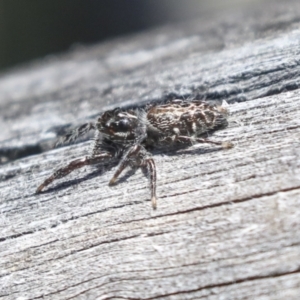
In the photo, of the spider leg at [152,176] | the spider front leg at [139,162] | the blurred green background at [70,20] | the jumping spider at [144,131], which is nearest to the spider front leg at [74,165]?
the jumping spider at [144,131]

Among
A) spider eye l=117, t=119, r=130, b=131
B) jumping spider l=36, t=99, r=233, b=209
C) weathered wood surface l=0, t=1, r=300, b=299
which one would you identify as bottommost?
weathered wood surface l=0, t=1, r=300, b=299

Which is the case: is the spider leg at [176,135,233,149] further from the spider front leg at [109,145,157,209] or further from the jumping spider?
the spider front leg at [109,145,157,209]

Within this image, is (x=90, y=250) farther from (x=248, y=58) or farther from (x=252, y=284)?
(x=248, y=58)

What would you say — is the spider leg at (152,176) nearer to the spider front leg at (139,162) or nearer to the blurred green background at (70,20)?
the spider front leg at (139,162)

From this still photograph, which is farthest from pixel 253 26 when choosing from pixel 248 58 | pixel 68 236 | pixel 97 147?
pixel 68 236

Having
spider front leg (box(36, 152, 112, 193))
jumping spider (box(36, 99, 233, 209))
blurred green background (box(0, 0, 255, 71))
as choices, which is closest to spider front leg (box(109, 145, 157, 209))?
jumping spider (box(36, 99, 233, 209))

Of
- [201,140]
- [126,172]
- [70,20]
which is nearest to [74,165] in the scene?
[126,172]

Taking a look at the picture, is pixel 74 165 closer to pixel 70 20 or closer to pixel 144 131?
pixel 144 131
